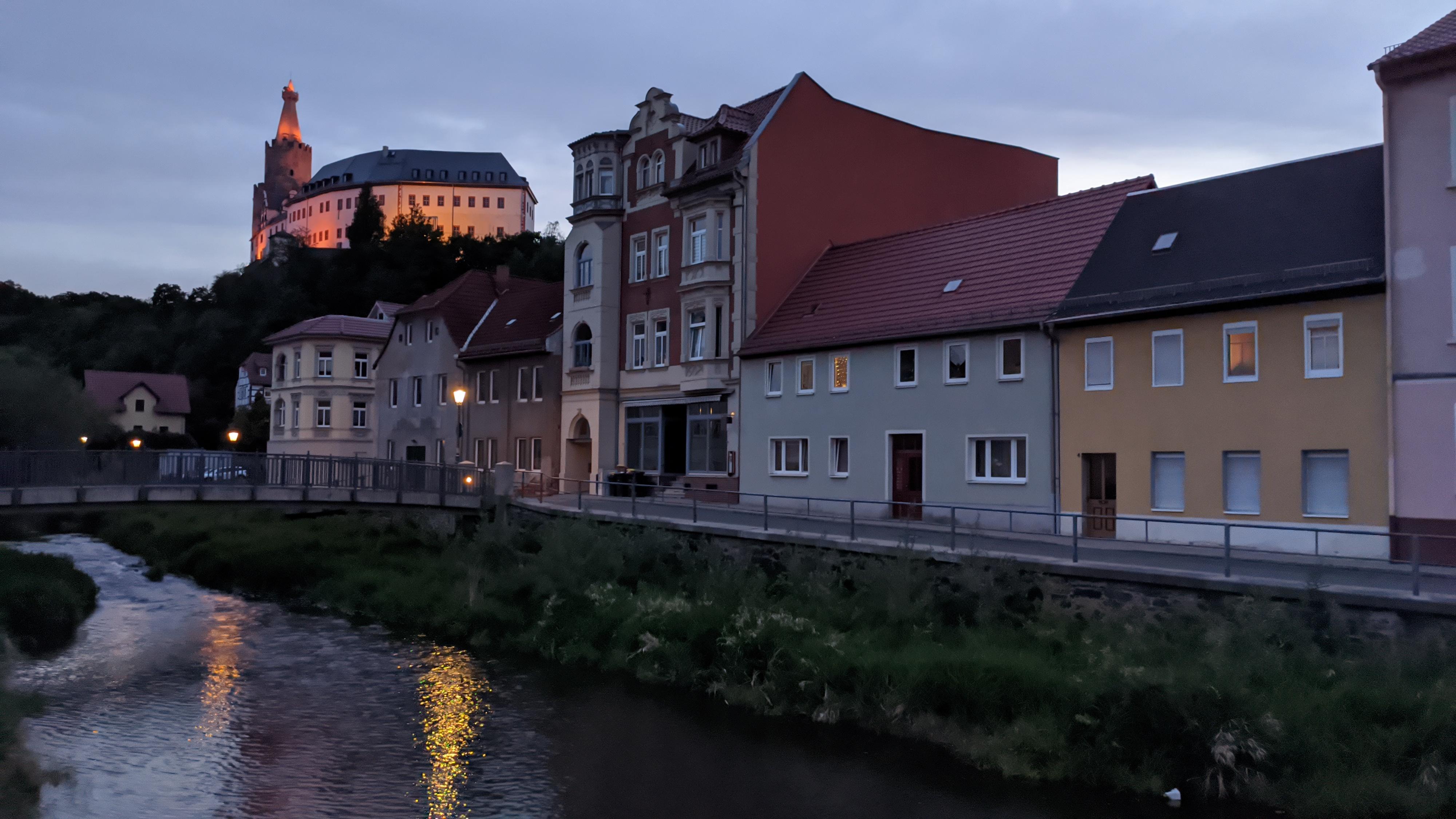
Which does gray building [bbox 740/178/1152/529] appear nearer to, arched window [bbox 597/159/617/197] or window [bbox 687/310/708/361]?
window [bbox 687/310/708/361]

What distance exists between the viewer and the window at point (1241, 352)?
73.0 ft

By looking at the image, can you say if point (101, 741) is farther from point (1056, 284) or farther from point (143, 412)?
point (143, 412)

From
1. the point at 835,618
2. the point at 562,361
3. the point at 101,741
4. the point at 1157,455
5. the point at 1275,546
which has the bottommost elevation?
the point at 101,741

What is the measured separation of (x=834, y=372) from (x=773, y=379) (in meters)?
2.62

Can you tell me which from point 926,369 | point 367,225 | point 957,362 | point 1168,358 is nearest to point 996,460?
point 957,362

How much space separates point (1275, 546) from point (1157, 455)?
3252 millimetres

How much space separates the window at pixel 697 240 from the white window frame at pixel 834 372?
21.8 feet

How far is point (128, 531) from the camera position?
158ft

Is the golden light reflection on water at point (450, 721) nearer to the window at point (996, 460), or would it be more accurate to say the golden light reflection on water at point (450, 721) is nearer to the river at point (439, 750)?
the river at point (439, 750)

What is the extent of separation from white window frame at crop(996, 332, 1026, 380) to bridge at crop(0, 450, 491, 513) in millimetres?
16257

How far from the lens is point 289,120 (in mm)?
197250

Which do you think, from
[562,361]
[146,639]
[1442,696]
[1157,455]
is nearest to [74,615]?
[146,639]

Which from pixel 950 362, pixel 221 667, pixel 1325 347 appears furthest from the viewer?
pixel 950 362

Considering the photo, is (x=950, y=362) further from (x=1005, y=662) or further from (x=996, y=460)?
(x=1005, y=662)
